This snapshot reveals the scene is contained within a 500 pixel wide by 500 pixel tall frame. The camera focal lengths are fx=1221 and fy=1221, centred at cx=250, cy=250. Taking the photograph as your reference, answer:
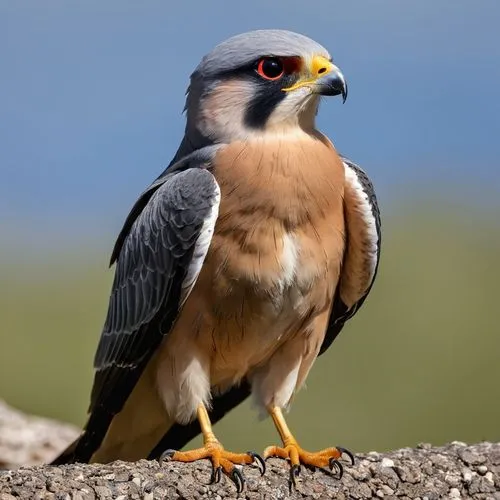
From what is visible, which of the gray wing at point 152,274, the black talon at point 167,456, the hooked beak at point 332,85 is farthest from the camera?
the hooked beak at point 332,85

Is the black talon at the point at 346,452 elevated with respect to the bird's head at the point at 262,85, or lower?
lower

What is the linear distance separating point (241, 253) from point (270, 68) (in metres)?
0.97

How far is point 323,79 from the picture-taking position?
597 cm

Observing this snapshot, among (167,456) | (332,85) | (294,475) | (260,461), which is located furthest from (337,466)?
(332,85)

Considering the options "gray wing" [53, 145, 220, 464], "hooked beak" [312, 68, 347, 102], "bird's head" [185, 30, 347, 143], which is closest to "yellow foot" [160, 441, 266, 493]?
"gray wing" [53, 145, 220, 464]

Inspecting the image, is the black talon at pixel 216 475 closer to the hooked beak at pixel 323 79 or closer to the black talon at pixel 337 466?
the black talon at pixel 337 466

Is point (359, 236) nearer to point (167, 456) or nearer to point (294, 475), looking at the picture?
point (294, 475)

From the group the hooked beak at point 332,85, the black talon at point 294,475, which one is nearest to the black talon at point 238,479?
the black talon at point 294,475

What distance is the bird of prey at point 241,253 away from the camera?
584cm

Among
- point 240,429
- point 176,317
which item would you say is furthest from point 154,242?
point 240,429

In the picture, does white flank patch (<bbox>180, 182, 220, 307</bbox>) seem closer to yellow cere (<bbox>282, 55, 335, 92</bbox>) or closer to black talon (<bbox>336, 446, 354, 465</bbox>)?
yellow cere (<bbox>282, 55, 335, 92</bbox>)

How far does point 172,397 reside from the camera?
6.09 metres

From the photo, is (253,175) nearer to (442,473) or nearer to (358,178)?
(358,178)

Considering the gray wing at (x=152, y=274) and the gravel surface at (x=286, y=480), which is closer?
the gravel surface at (x=286, y=480)
